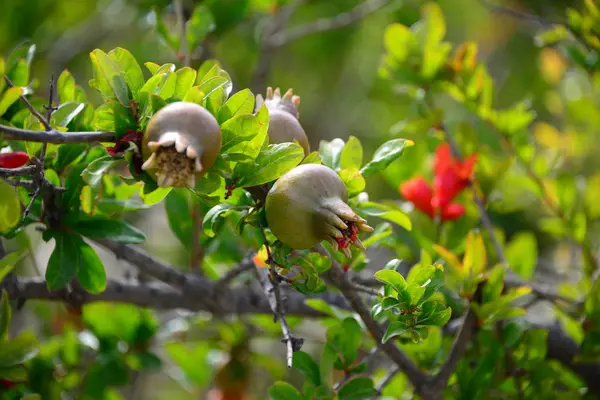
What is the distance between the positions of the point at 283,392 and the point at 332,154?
34 cm

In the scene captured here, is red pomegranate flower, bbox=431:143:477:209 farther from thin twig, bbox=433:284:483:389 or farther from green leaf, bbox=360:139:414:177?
green leaf, bbox=360:139:414:177

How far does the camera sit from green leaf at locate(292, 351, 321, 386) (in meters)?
0.96

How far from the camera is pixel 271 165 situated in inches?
30.5

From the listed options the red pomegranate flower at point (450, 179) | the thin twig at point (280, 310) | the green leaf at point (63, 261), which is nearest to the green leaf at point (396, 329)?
the thin twig at point (280, 310)

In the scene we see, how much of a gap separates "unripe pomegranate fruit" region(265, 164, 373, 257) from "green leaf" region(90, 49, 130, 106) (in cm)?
21

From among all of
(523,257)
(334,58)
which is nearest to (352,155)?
(523,257)

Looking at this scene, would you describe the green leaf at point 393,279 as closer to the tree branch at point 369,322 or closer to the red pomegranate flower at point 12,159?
the tree branch at point 369,322

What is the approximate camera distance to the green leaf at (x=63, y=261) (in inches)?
35.4

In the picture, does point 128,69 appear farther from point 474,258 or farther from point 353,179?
point 474,258

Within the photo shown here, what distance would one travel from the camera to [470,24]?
280cm

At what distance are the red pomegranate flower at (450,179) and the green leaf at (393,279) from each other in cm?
54

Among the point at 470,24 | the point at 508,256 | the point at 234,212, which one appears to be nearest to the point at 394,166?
the point at 508,256

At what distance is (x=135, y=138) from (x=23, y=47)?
1.44 feet

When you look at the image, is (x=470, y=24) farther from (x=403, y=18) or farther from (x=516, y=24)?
(x=403, y=18)
